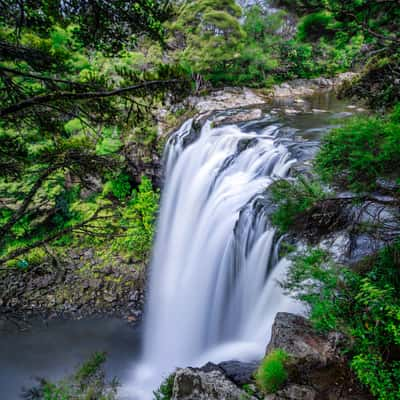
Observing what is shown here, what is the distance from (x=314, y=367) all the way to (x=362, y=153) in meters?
2.90

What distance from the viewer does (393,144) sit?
3.04 meters

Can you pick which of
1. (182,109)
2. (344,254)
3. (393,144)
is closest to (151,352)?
(344,254)

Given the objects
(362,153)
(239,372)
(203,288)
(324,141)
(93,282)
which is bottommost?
(93,282)

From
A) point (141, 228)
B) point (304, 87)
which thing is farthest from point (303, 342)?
point (304, 87)

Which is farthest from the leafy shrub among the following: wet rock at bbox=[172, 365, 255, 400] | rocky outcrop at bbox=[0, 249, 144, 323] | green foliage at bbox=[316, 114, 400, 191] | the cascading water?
rocky outcrop at bbox=[0, 249, 144, 323]

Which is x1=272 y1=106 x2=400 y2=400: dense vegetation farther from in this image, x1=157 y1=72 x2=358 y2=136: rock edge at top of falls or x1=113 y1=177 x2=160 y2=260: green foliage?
x1=157 y1=72 x2=358 y2=136: rock edge at top of falls

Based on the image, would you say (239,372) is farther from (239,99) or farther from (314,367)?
(239,99)

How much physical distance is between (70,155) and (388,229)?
3739 mm

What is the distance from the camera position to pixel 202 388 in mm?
4230

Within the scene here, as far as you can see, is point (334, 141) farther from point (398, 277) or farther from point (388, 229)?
point (398, 277)

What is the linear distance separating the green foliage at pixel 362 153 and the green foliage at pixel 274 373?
2.46 metres

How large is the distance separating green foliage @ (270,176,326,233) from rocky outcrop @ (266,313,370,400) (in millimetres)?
1661

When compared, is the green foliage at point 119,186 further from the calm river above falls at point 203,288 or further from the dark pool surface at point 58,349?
the dark pool surface at point 58,349

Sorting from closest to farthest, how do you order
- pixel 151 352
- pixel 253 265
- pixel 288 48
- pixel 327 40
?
pixel 327 40
pixel 253 265
pixel 151 352
pixel 288 48
